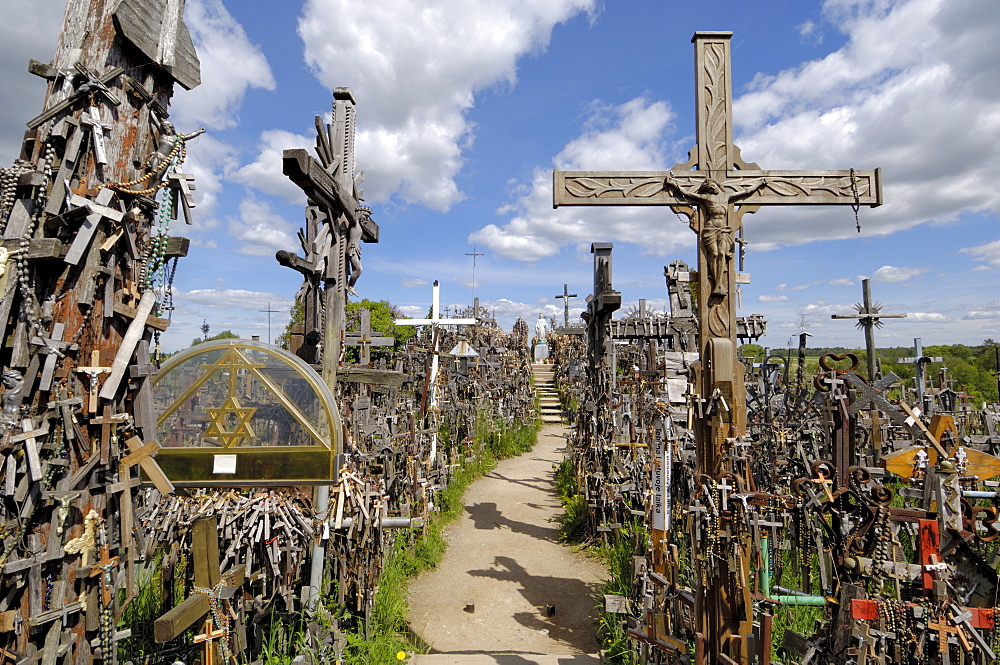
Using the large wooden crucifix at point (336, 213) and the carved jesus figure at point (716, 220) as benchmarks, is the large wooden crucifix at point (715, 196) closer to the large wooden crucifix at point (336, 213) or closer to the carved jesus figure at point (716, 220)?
the carved jesus figure at point (716, 220)

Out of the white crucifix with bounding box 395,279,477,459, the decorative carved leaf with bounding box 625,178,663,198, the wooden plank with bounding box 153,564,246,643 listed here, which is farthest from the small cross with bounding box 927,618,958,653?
the white crucifix with bounding box 395,279,477,459

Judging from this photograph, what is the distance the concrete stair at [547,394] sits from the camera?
874 inches

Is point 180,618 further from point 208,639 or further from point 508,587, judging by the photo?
point 508,587

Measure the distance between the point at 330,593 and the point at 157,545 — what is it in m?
Answer: 1.74

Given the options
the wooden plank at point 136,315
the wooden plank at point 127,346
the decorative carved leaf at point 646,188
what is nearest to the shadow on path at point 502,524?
the decorative carved leaf at point 646,188

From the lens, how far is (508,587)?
705 centimetres

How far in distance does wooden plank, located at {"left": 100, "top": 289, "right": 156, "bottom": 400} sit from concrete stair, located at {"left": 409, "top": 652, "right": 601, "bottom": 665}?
3684 millimetres

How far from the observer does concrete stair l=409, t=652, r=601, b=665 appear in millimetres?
5051

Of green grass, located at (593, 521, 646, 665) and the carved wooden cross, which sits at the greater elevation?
the carved wooden cross

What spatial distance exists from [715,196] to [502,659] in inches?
178

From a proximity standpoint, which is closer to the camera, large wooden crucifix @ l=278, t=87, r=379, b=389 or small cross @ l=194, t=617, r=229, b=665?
small cross @ l=194, t=617, r=229, b=665

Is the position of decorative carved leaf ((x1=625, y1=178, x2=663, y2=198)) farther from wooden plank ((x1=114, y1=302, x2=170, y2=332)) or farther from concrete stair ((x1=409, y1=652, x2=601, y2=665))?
concrete stair ((x1=409, y1=652, x2=601, y2=665))

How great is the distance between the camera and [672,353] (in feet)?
33.5

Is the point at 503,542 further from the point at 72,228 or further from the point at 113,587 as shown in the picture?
the point at 72,228
